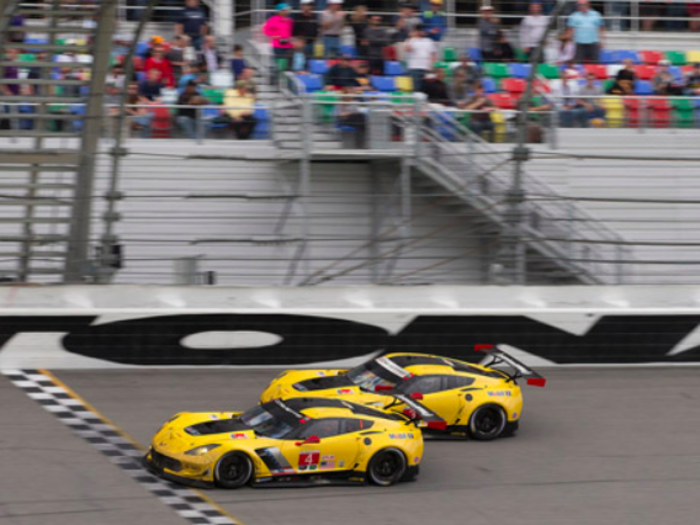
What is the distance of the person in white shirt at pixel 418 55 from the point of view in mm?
16359

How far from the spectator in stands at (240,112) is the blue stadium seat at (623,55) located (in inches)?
229

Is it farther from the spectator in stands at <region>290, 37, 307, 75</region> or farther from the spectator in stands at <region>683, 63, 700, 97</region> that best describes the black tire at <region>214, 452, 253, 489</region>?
the spectator in stands at <region>683, 63, 700, 97</region>

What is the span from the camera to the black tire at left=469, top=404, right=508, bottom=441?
33.8 feet

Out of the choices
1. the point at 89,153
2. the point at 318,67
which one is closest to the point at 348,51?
the point at 318,67

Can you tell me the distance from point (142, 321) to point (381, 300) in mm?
2474

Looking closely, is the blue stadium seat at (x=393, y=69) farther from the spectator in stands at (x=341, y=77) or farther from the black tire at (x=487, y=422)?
the black tire at (x=487, y=422)

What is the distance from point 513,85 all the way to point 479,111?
5.70ft

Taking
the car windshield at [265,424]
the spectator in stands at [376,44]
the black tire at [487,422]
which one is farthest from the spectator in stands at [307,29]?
the car windshield at [265,424]

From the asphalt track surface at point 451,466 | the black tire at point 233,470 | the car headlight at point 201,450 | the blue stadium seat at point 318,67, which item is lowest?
the asphalt track surface at point 451,466

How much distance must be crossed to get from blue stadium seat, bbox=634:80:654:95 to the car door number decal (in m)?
9.96

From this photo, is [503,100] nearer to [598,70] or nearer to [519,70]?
[519,70]

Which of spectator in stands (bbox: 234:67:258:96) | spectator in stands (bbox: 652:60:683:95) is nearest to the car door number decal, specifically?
spectator in stands (bbox: 234:67:258:96)

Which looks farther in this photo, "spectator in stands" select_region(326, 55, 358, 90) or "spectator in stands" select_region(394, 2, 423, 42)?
"spectator in stands" select_region(394, 2, 423, 42)

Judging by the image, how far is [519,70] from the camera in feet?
56.4
